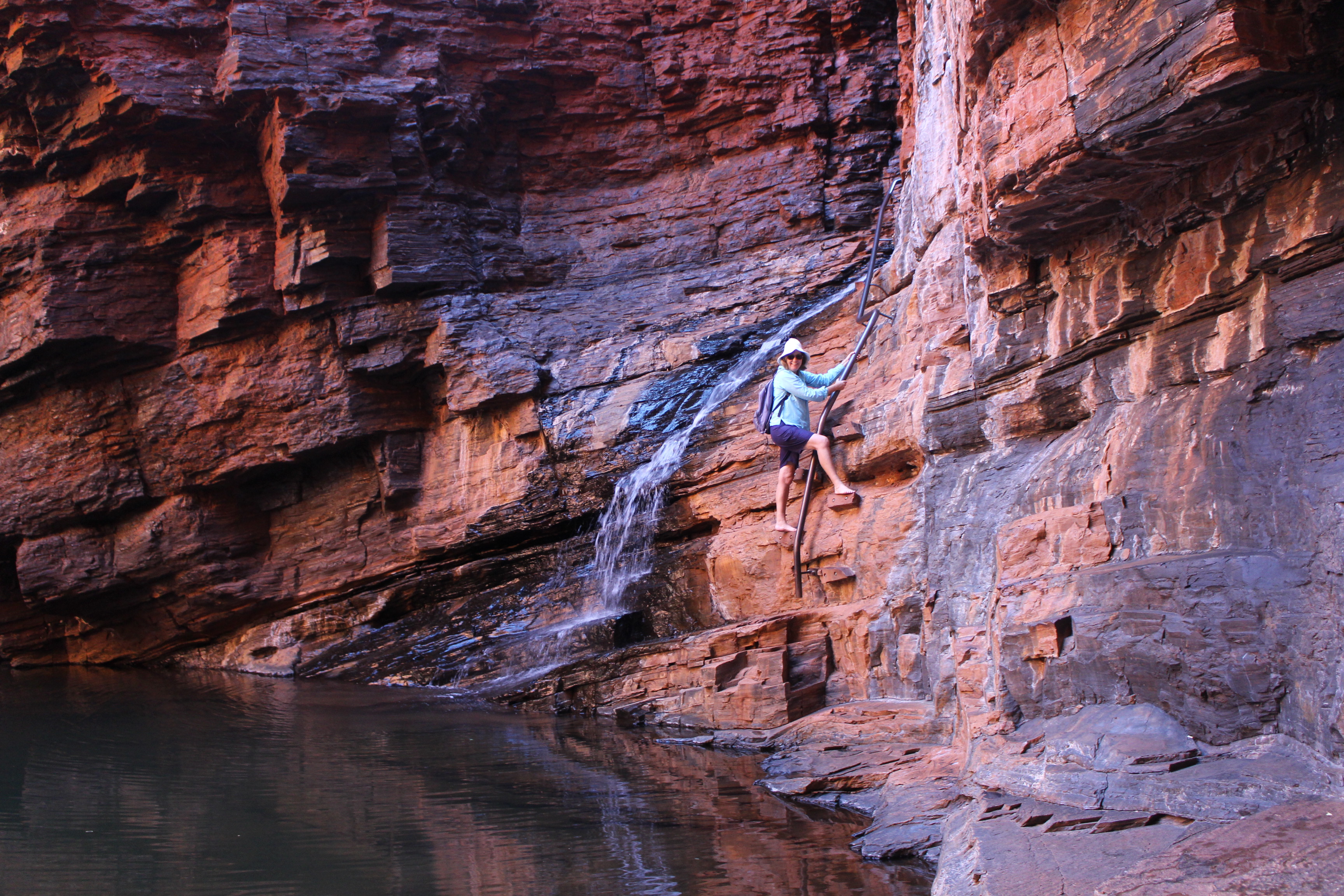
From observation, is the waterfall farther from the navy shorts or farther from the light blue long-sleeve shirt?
the navy shorts

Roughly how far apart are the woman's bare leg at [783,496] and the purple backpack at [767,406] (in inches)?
17.7

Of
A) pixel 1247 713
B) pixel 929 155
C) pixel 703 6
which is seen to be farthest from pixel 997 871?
pixel 703 6

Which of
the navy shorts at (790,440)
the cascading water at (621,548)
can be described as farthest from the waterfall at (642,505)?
the navy shorts at (790,440)

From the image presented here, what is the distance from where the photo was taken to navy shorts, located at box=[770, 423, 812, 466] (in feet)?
30.9

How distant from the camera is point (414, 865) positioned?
5051 mm

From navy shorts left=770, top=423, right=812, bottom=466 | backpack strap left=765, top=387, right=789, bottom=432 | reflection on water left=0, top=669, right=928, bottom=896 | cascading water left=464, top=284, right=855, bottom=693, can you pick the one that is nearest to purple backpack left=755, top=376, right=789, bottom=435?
backpack strap left=765, top=387, right=789, bottom=432

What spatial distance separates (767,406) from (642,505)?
2.40 m

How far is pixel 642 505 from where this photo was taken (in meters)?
11.5

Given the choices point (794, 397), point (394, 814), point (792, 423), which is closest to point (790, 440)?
point (792, 423)

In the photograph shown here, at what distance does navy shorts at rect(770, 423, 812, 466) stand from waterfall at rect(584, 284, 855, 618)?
172 centimetres

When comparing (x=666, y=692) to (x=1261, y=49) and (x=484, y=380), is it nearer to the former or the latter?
(x=484, y=380)

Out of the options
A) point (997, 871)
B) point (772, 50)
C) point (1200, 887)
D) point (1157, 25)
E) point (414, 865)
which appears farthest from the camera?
point (772, 50)

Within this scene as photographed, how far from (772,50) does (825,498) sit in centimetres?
864

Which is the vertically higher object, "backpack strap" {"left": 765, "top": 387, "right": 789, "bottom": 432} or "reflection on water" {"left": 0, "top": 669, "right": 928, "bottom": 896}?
"backpack strap" {"left": 765, "top": 387, "right": 789, "bottom": 432}
